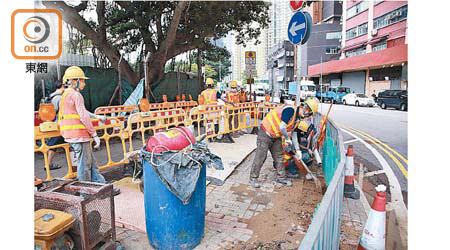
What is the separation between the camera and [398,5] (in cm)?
2853

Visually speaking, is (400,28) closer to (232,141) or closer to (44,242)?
(232,141)

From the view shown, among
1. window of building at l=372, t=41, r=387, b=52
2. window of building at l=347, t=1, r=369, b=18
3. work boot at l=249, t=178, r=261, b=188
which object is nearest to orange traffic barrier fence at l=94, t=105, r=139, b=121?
work boot at l=249, t=178, r=261, b=188

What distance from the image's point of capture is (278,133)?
493 cm

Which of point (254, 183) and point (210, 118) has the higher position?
point (210, 118)

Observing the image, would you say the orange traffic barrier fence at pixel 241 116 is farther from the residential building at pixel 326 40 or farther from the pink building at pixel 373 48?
the residential building at pixel 326 40

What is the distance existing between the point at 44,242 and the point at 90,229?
19.1 inches

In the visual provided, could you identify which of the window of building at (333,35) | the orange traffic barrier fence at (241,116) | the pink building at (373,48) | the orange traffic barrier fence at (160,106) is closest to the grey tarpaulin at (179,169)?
the orange traffic barrier fence at (241,116)

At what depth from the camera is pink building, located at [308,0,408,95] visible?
2748 cm

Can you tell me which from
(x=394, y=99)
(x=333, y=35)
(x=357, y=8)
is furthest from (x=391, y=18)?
(x=333, y=35)

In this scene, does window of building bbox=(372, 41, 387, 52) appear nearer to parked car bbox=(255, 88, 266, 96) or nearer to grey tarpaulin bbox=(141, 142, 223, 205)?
parked car bbox=(255, 88, 266, 96)

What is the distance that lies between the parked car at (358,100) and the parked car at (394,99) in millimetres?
2529

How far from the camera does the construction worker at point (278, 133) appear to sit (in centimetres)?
471

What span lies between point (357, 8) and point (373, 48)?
7399 millimetres

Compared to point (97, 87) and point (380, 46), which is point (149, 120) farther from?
point (380, 46)
